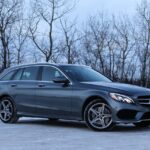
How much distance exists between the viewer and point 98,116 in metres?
11.1

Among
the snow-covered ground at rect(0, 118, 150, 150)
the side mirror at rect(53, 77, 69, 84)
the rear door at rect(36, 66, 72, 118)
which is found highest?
the side mirror at rect(53, 77, 69, 84)

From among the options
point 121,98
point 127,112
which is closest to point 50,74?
point 121,98

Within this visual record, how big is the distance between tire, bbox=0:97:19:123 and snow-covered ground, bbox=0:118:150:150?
25 cm

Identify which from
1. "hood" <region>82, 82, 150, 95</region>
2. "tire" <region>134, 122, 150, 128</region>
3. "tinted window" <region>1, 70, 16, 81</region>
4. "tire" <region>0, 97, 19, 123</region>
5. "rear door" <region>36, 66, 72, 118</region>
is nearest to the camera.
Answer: "hood" <region>82, 82, 150, 95</region>

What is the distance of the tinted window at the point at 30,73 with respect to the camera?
42.1 feet

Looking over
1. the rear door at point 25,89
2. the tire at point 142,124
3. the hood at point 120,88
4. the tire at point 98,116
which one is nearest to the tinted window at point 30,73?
the rear door at point 25,89

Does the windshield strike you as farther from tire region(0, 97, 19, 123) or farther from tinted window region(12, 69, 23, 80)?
tire region(0, 97, 19, 123)

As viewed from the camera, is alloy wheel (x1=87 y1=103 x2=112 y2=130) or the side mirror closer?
alloy wheel (x1=87 y1=103 x2=112 y2=130)

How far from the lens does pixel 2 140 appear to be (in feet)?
31.9

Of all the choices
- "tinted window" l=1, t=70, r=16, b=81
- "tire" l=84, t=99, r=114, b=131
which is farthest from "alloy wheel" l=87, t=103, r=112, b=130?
"tinted window" l=1, t=70, r=16, b=81

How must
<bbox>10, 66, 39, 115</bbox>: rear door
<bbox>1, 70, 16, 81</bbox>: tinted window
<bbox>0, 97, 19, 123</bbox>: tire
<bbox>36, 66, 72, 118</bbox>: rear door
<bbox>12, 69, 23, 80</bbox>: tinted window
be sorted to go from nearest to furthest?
1. <bbox>36, 66, 72, 118</bbox>: rear door
2. <bbox>10, 66, 39, 115</bbox>: rear door
3. <bbox>0, 97, 19, 123</bbox>: tire
4. <bbox>12, 69, 23, 80</bbox>: tinted window
5. <bbox>1, 70, 16, 81</bbox>: tinted window

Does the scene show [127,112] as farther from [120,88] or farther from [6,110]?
[6,110]

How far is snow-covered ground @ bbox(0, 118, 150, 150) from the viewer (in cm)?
875

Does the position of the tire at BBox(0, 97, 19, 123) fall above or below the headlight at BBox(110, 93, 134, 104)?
below
